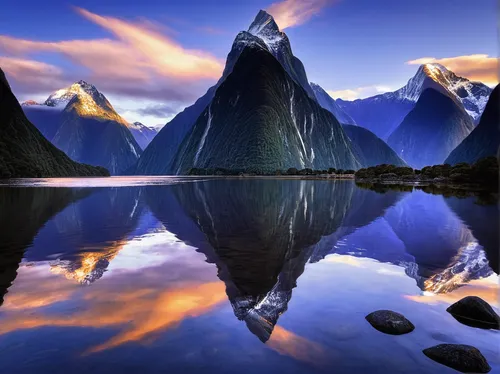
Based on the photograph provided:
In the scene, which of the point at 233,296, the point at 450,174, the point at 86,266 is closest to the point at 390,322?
the point at 233,296

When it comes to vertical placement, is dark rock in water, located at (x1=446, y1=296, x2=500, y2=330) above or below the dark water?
above

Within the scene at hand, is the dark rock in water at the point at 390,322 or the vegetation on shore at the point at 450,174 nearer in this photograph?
the dark rock in water at the point at 390,322

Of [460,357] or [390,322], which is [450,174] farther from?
[460,357]

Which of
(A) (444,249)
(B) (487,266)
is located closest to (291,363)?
(B) (487,266)

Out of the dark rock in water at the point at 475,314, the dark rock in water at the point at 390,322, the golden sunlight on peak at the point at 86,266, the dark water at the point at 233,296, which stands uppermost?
the dark rock in water at the point at 475,314

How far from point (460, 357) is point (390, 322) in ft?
7.37

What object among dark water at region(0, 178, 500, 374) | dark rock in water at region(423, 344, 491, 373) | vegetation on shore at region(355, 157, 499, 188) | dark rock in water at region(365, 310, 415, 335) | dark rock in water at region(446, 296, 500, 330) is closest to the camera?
dark rock in water at region(423, 344, 491, 373)

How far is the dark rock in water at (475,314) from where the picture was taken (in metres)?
11.7

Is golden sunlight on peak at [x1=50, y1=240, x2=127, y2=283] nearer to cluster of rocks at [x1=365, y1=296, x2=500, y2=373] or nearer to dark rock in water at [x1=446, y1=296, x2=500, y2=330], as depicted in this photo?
cluster of rocks at [x1=365, y1=296, x2=500, y2=373]

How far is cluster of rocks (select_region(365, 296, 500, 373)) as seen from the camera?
915cm

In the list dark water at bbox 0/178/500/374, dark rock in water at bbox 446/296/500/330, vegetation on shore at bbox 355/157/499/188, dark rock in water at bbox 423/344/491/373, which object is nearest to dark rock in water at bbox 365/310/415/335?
dark water at bbox 0/178/500/374

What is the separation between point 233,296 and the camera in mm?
13945

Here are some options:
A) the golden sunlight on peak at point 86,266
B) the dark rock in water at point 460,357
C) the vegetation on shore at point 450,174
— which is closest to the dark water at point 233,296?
the golden sunlight on peak at point 86,266

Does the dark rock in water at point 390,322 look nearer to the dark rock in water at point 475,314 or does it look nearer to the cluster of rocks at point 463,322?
the cluster of rocks at point 463,322
